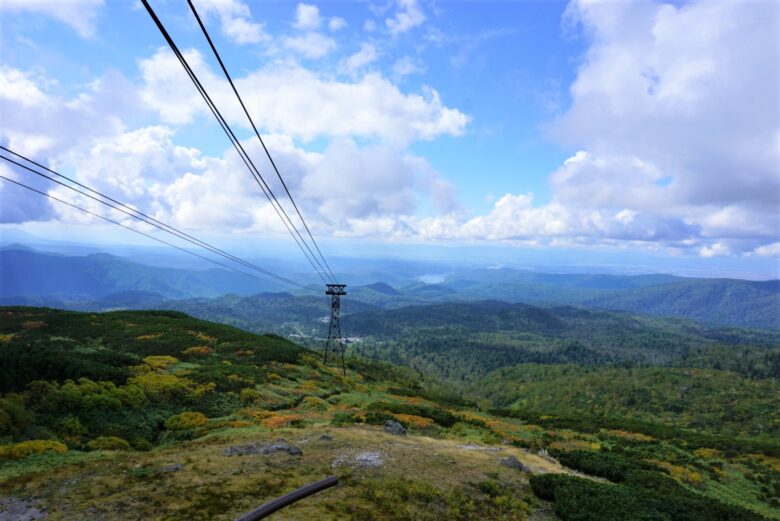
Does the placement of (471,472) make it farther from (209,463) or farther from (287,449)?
(209,463)

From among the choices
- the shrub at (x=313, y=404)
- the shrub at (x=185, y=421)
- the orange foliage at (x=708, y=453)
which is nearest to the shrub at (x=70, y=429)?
the shrub at (x=185, y=421)

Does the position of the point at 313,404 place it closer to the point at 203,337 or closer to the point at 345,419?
the point at 345,419

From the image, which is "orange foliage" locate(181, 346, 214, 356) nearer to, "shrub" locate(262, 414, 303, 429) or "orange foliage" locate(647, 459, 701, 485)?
"shrub" locate(262, 414, 303, 429)

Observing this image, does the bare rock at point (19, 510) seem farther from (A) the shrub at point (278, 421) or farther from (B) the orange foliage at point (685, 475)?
(B) the orange foliage at point (685, 475)

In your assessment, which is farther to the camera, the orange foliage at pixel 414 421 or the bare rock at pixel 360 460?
the orange foliage at pixel 414 421

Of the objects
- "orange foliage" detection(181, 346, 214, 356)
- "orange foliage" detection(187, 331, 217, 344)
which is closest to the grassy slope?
"orange foliage" detection(181, 346, 214, 356)
